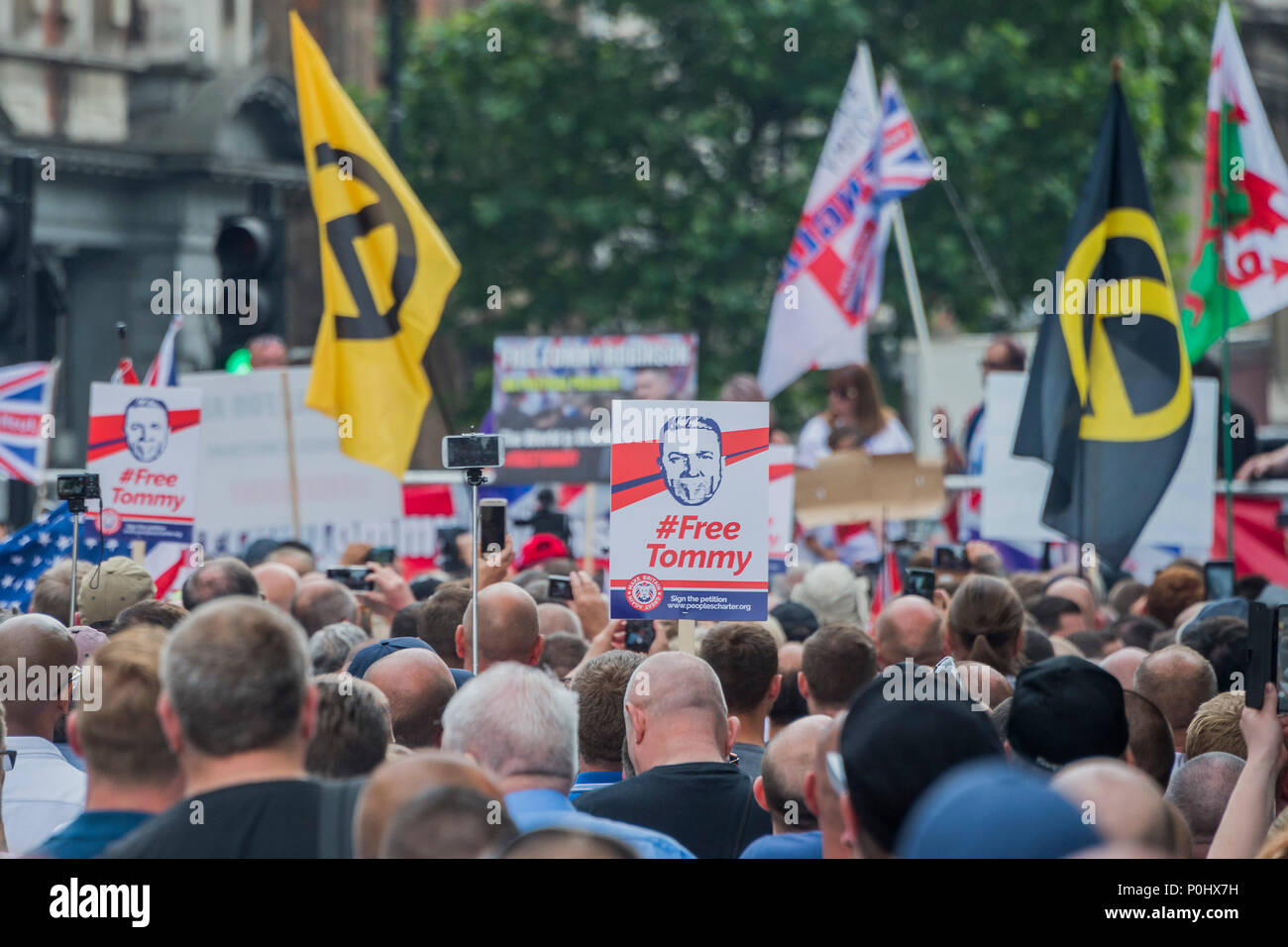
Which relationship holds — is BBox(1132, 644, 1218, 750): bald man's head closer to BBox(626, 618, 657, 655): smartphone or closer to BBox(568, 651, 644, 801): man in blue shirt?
BBox(568, 651, 644, 801): man in blue shirt

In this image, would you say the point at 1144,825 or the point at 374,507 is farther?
the point at 374,507

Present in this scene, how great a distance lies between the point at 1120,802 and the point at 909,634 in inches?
156

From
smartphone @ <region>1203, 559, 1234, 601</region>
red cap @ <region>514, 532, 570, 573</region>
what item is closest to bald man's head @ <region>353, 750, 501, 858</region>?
A: smartphone @ <region>1203, 559, 1234, 601</region>

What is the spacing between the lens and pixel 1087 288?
970 cm

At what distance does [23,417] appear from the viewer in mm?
11789

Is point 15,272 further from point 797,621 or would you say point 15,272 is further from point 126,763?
point 126,763

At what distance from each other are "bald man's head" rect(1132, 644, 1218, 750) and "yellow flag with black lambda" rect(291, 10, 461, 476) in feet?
14.0

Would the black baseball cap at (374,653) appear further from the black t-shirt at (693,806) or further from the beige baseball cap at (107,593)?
the beige baseball cap at (107,593)

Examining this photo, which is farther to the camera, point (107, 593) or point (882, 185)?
point (882, 185)

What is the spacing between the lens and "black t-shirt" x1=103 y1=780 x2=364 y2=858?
328 centimetres

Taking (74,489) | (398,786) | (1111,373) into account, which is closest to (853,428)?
(1111,373)
